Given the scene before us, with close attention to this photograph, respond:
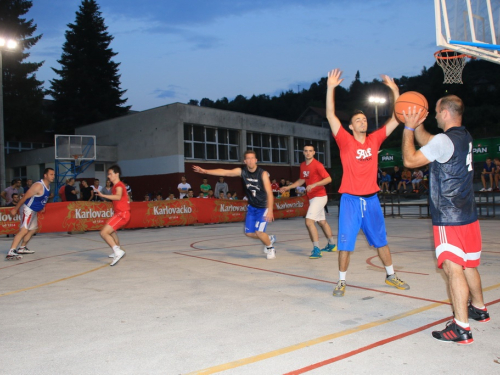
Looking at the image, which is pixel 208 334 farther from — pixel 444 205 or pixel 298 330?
pixel 444 205

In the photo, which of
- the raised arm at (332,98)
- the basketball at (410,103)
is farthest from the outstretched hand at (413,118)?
the raised arm at (332,98)

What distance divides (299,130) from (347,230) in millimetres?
32530

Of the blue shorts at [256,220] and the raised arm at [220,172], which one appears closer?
the raised arm at [220,172]

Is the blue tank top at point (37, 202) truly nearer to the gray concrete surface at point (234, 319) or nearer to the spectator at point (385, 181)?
the gray concrete surface at point (234, 319)

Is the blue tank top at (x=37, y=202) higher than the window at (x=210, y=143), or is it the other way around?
the window at (x=210, y=143)

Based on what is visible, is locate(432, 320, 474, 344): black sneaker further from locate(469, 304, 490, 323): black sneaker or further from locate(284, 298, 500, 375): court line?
locate(469, 304, 490, 323): black sneaker

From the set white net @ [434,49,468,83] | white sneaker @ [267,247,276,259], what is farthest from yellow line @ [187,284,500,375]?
white net @ [434,49,468,83]

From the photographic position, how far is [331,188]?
143 ft

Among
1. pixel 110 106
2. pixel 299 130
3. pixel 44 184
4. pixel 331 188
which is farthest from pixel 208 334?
pixel 110 106

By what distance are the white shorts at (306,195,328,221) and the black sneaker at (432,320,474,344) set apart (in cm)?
524

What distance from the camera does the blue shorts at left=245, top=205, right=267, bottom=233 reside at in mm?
8694

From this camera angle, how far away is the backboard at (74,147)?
26016mm

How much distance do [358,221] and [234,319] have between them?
2039mm

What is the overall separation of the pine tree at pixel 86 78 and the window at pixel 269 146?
76.9ft
